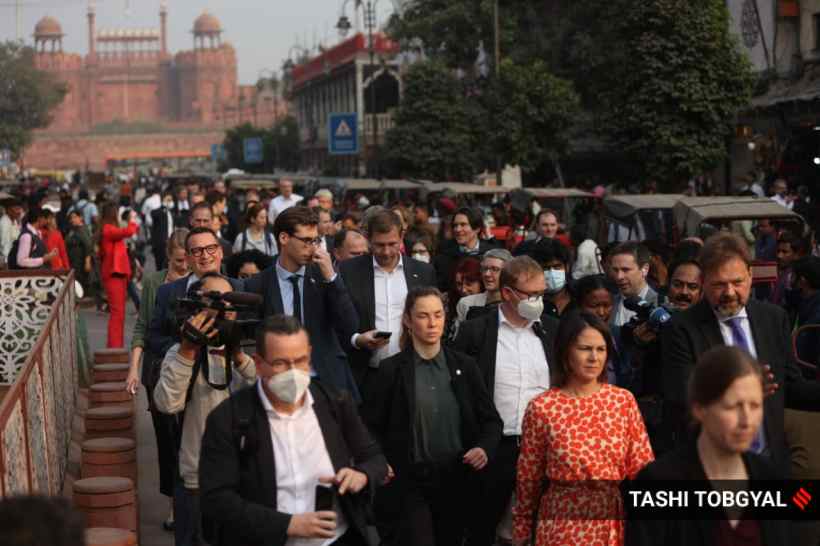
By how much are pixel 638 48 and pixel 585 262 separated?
14281 millimetres

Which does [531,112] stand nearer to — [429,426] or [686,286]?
[686,286]

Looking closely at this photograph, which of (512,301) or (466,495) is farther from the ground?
(512,301)

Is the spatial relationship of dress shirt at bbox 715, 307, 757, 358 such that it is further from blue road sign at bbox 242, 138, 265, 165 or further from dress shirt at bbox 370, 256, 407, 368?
blue road sign at bbox 242, 138, 265, 165

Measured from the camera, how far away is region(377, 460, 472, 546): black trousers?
5773 millimetres

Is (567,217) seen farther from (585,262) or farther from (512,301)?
(512,301)

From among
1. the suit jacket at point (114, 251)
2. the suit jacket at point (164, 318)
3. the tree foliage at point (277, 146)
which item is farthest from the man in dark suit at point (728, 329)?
the tree foliage at point (277, 146)

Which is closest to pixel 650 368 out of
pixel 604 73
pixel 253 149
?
pixel 604 73

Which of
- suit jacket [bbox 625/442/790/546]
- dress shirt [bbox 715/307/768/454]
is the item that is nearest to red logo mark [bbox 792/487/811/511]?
suit jacket [bbox 625/442/790/546]

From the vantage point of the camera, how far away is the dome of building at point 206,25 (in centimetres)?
16350

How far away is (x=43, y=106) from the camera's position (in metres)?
56.5

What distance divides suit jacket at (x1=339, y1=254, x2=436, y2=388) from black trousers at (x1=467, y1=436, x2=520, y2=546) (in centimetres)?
102

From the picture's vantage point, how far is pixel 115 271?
13922mm

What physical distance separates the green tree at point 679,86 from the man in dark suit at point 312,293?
65.1ft


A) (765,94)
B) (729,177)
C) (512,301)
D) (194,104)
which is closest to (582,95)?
(729,177)
